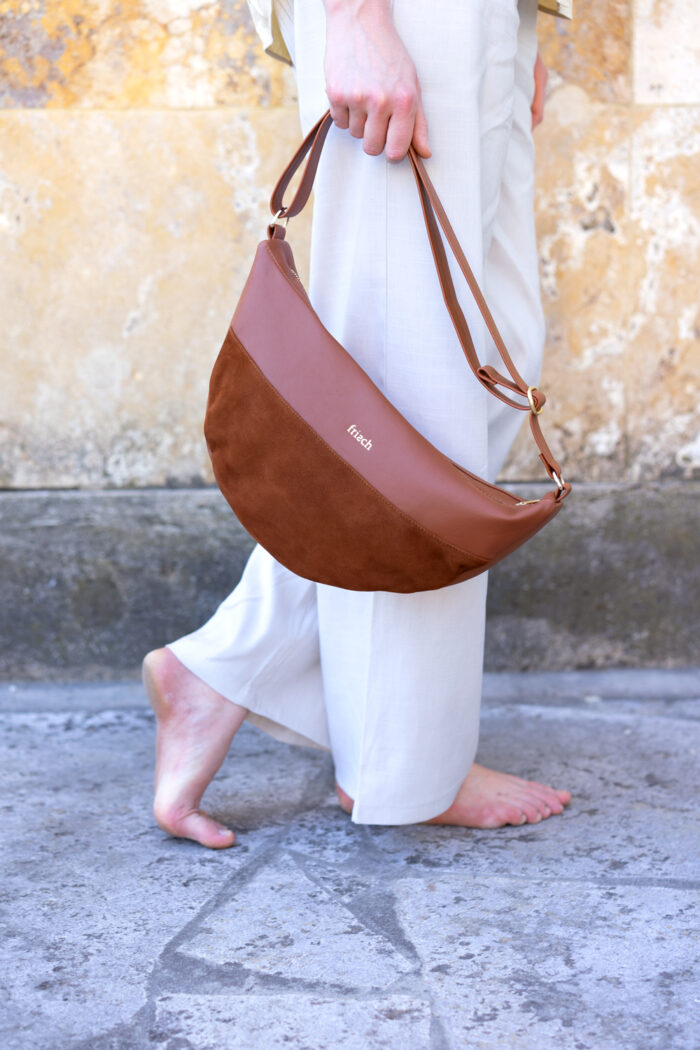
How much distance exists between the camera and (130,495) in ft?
6.95

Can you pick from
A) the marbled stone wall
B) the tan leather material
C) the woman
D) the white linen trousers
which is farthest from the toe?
the marbled stone wall

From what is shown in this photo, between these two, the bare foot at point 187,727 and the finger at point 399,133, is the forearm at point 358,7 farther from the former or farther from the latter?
the bare foot at point 187,727

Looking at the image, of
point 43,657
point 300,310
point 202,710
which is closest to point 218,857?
point 202,710

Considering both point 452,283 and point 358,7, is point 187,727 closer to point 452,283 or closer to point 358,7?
point 452,283

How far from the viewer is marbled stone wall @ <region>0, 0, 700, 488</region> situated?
2.06m

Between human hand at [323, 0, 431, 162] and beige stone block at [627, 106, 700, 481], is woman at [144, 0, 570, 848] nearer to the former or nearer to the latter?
human hand at [323, 0, 431, 162]

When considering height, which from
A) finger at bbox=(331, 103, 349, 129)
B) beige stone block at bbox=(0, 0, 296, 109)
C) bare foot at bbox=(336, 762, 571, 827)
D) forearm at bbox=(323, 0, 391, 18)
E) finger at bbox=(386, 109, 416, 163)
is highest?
beige stone block at bbox=(0, 0, 296, 109)

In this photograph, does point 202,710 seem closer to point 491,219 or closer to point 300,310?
point 300,310

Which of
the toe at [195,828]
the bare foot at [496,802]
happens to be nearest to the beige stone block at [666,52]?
the bare foot at [496,802]

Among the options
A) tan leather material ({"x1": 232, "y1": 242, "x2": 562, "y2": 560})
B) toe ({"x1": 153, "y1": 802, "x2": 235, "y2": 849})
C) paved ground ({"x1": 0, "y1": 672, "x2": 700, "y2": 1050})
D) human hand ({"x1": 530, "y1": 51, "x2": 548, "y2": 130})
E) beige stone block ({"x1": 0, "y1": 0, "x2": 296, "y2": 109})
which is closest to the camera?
paved ground ({"x1": 0, "y1": 672, "x2": 700, "y2": 1050})

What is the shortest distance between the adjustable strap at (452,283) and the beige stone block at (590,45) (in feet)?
3.30

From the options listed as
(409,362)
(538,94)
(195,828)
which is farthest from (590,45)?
(195,828)

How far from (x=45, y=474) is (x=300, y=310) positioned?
3.69 ft

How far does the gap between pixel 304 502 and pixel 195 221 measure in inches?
43.7
